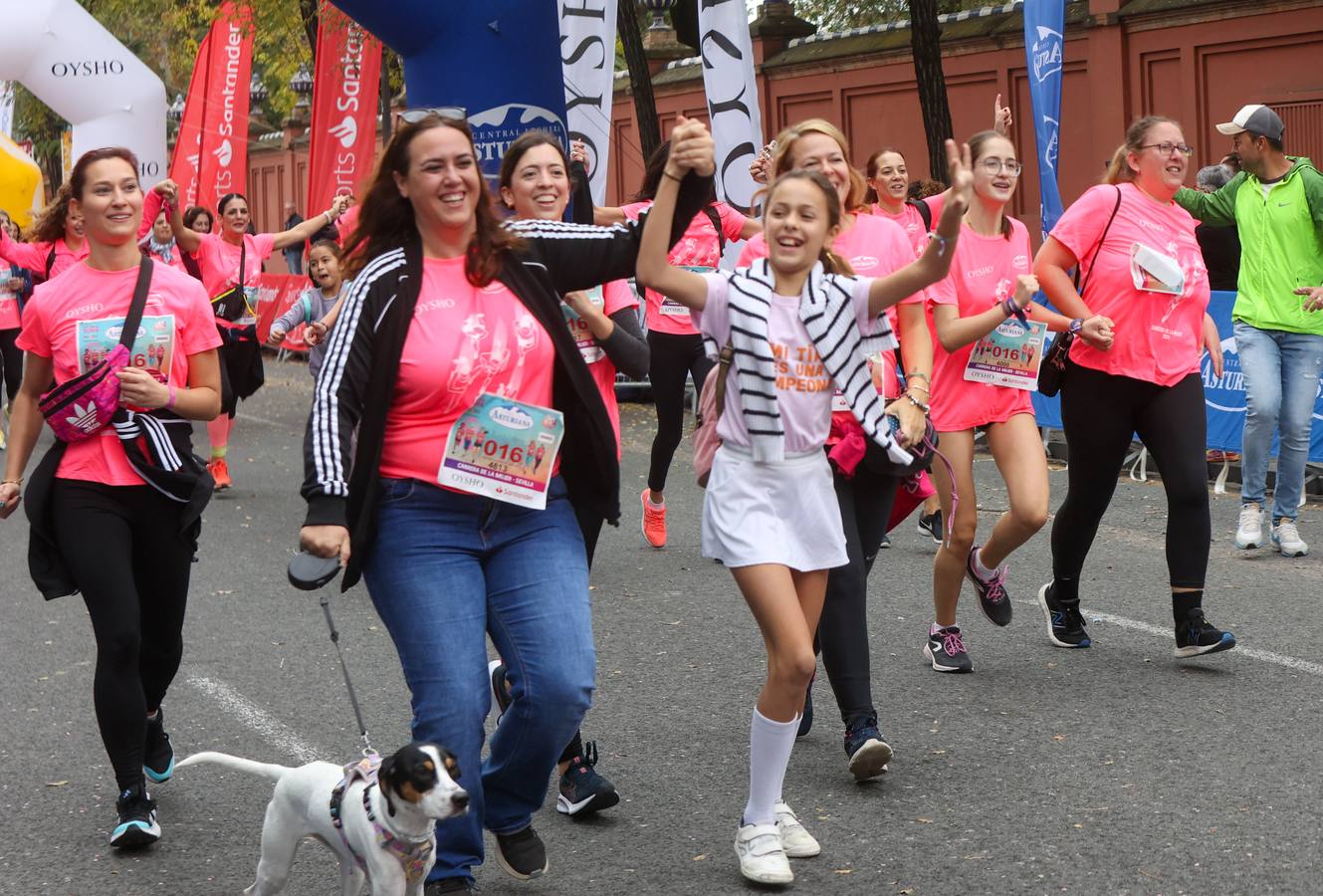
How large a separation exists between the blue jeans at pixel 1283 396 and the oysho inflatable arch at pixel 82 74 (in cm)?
1266

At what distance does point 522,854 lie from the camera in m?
4.58

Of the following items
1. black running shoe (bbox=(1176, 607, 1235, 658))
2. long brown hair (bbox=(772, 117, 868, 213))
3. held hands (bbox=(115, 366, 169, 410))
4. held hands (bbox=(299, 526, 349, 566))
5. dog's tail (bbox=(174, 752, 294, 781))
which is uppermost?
long brown hair (bbox=(772, 117, 868, 213))

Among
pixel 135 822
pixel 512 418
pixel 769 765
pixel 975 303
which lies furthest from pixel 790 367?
pixel 135 822

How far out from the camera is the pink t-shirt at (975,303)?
648 cm

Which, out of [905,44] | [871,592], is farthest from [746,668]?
[905,44]

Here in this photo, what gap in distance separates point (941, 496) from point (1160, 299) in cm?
110

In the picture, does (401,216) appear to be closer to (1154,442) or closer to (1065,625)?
(1154,442)

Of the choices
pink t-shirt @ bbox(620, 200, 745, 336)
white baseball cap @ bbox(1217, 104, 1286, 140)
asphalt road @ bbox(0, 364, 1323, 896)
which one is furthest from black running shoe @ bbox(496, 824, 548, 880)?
white baseball cap @ bbox(1217, 104, 1286, 140)

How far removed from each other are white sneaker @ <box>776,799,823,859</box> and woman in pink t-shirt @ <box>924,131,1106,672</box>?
1.78m

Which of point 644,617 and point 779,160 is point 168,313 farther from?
point 644,617

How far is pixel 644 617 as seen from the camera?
8.20 m

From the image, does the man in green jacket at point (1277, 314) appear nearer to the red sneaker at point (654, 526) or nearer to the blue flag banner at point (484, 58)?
the red sneaker at point (654, 526)

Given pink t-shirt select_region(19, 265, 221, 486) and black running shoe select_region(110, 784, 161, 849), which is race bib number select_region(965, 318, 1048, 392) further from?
black running shoe select_region(110, 784, 161, 849)

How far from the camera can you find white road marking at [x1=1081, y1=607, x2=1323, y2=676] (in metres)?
6.83
